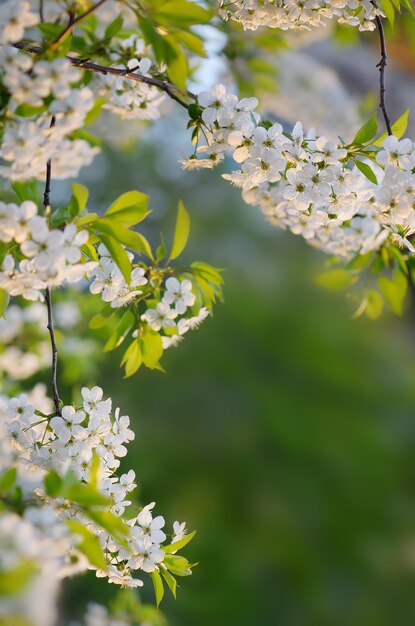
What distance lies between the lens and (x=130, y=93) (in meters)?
0.74

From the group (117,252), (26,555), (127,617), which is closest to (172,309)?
(117,252)

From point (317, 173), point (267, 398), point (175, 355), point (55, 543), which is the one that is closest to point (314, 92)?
point (317, 173)

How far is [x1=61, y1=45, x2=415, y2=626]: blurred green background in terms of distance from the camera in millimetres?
3867

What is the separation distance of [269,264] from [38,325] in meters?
3.78

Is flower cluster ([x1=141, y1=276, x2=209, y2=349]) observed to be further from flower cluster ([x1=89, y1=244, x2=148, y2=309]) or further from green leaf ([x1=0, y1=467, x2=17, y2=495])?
green leaf ([x1=0, y1=467, x2=17, y2=495])

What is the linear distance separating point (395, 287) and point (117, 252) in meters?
0.45

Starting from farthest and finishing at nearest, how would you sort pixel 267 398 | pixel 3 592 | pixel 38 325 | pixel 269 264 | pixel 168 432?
1. pixel 269 264
2. pixel 267 398
3. pixel 168 432
4. pixel 38 325
5. pixel 3 592

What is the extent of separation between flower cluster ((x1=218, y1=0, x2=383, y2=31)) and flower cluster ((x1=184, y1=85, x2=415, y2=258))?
0.10 m

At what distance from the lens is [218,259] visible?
4688mm

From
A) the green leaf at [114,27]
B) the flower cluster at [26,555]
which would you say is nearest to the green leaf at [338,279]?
the green leaf at [114,27]

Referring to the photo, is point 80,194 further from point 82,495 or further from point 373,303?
point 373,303

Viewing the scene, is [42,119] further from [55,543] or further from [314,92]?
[314,92]

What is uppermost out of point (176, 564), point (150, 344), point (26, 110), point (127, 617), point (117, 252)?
point (26, 110)

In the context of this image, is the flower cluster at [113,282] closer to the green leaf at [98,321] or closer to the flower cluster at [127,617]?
the green leaf at [98,321]
